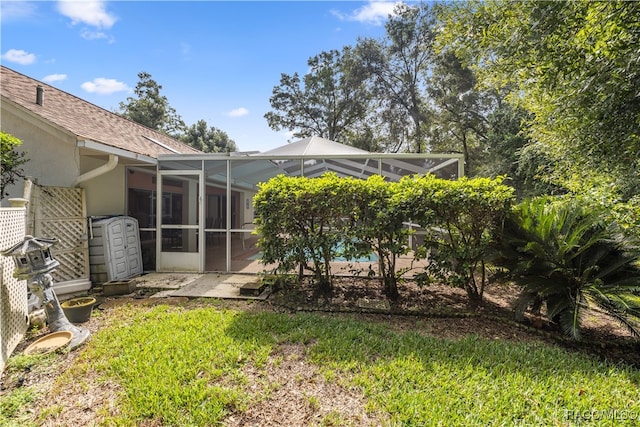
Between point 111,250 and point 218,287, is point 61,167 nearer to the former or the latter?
point 111,250

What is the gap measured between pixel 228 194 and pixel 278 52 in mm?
7827

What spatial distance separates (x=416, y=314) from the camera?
484 centimetres

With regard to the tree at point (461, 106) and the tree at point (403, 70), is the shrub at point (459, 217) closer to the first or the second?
the tree at point (461, 106)

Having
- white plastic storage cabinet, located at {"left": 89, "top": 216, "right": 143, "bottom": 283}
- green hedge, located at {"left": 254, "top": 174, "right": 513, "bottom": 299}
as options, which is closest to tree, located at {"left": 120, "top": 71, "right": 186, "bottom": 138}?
white plastic storage cabinet, located at {"left": 89, "top": 216, "right": 143, "bottom": 283}

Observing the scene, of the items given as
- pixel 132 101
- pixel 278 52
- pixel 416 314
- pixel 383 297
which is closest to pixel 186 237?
pixel 383 297

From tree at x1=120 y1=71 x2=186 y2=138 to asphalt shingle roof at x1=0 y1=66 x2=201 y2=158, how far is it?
23.0 metres

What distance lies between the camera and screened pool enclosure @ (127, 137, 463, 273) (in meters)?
7.38

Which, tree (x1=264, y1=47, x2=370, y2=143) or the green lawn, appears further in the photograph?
tree (x1=264, y1=47, x2=370, y2=143)

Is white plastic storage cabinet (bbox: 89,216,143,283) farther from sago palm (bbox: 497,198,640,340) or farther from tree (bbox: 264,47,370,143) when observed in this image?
tree (bbox: 264,47,370,143)

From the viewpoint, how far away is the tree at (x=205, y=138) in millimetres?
32875

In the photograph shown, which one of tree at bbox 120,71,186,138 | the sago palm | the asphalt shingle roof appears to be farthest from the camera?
tree at bbox 120,71,186,138

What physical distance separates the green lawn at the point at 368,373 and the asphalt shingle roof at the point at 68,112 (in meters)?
4.51

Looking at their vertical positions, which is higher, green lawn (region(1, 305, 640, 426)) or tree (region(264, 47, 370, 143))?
tree (region(264, 47, 370, 143))

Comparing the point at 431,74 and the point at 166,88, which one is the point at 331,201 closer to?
the point at 431,74
